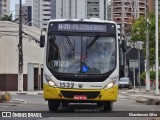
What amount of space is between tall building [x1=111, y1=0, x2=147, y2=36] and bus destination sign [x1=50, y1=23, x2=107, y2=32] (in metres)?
43.6

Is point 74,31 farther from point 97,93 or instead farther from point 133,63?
point 133,63

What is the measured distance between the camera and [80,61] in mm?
17859

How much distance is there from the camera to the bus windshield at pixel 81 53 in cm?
1778

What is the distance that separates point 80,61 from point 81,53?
318mm

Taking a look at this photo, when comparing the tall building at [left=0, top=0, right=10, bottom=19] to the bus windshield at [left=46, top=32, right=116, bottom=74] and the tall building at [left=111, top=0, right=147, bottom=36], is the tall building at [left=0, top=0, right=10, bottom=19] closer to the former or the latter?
the tall building at [left=111, top=0, right=147, bottom=36]

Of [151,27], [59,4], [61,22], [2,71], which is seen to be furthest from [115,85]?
[151,27]

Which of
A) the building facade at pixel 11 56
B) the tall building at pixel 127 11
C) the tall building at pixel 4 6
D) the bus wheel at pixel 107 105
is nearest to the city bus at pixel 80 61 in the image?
the bus wheel at pixel 107 105

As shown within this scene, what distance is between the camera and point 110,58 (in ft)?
59.1

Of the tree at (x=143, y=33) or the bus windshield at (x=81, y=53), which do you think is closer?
the bus windshield at (x=81, y=53)

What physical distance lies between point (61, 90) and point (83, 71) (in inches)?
42.3

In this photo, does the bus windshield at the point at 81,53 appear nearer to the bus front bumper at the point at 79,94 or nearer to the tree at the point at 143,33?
the bus front bumper at the point at 79,94

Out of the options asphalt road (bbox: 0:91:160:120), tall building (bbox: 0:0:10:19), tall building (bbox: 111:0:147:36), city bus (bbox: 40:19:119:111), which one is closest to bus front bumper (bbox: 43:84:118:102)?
city bus (bbox: 40:19:119:111)

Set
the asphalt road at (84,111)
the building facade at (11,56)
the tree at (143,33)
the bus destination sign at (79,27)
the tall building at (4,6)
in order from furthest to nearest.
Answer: the tall building at (4,6), the tree at (143,33), the building facade at (11,56), the bus destination sign at (79,27), the asphalt road at (84,111)

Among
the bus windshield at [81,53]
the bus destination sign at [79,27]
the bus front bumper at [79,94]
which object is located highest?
the bus destination sign at [79,27]
